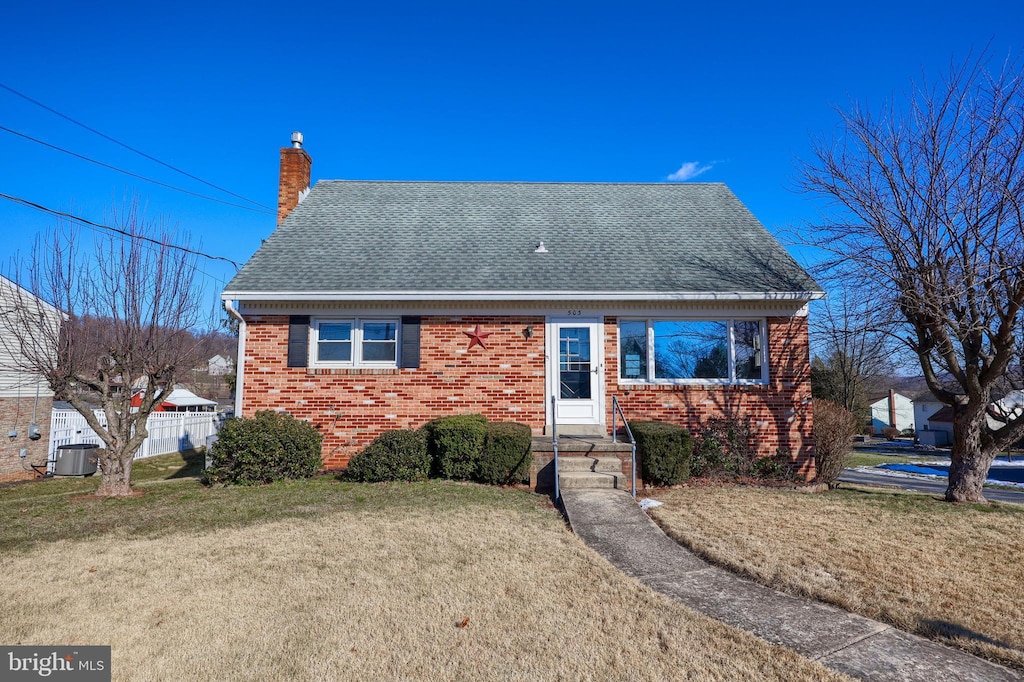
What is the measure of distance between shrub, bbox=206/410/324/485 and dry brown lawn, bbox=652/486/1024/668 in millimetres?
5921

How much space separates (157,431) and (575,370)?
16013mm

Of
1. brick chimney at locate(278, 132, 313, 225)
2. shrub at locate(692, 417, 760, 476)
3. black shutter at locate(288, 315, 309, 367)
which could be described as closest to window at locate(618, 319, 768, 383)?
shrub at locate(692, 417, 760, 476)

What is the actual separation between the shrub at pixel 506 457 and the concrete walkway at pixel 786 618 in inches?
106

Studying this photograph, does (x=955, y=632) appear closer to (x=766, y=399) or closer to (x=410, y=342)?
(x=766, y=399)

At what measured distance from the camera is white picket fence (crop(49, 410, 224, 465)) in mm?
16703

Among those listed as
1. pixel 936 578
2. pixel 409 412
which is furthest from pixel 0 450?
pixel 936 578

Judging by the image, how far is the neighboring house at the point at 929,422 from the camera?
43.1m

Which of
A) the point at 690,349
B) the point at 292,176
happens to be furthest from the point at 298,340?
the point at 690,349

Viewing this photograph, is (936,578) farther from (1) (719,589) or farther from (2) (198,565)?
(2) (198,565)

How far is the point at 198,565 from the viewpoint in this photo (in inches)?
203

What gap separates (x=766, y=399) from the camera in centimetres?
1065

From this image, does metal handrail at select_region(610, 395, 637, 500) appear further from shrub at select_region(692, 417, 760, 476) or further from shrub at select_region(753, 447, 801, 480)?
shrub at select_region(753, 447, 801, 480)

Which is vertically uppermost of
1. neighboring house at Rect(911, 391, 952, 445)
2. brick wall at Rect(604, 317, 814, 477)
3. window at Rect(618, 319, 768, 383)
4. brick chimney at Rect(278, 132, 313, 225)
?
brick chimney at Rect(278, 132, 313, 225)

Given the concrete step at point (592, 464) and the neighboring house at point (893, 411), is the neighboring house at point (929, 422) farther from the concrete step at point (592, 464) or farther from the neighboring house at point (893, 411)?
the concrete step at point (592, 464)
